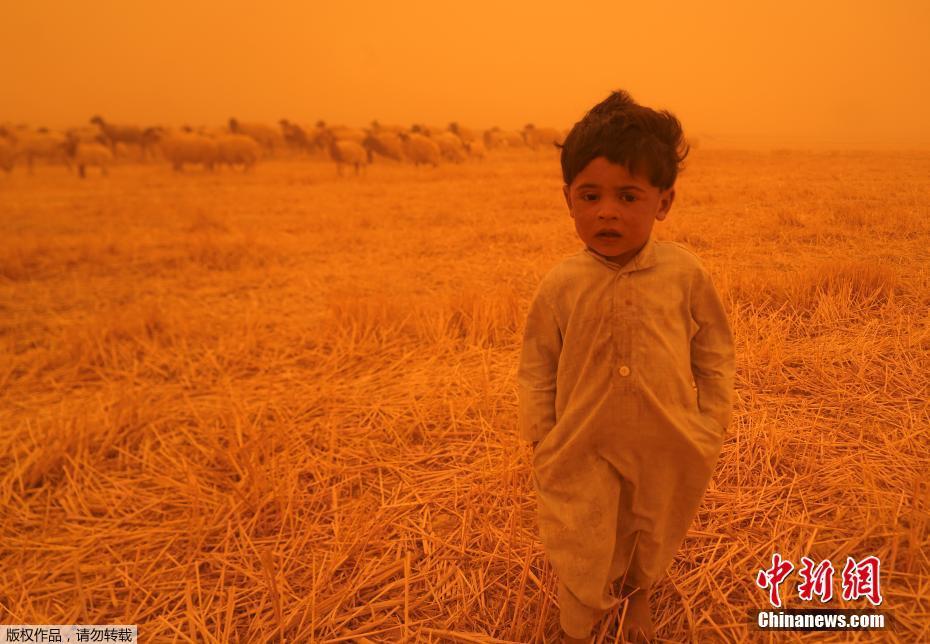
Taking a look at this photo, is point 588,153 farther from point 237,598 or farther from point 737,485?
point 237,598

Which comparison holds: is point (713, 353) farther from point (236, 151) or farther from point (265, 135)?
point (265, 135)

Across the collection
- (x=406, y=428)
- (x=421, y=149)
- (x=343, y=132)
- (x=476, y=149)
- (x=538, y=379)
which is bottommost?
(x=406, y=428)

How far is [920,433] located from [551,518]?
4.62ft

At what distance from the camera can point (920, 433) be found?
64.8 inches

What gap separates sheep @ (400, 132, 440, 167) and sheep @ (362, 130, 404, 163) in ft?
0.37

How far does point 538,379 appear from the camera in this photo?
41.9 inches

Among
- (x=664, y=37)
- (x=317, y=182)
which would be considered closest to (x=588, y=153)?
(x=664, y=37)

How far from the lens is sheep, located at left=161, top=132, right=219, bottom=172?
20.8ft

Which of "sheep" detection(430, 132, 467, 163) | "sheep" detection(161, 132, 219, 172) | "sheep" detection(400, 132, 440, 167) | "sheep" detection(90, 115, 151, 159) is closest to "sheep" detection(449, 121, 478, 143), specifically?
"sheep" detection(430, 132, 467, 163)

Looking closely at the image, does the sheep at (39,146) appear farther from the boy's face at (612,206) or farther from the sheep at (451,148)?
the boy's face at (612,206)

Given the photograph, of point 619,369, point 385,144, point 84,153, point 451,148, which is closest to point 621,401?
point 619,369

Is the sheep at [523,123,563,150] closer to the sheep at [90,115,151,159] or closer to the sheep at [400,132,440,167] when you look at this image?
the sheep at [400,132,440,167]

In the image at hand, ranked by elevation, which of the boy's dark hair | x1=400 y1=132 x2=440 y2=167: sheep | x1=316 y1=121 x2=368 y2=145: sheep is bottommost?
the boy's dark hair

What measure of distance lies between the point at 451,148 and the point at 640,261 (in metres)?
7.93
